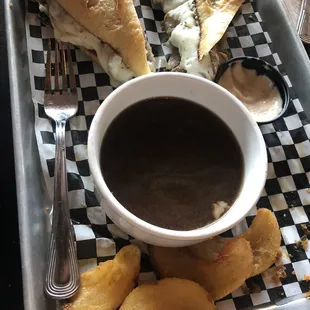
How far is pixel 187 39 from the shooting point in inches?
43.3

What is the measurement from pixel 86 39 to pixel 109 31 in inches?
2.4

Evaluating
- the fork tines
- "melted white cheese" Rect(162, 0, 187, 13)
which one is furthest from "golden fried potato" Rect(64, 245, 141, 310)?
"melted white cheese" Rect(162, 0, 187, 13)

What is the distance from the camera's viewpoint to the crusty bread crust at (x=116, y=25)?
1.04 metres

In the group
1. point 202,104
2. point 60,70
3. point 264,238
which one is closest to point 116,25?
point 60,70

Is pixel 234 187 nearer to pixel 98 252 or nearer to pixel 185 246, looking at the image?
pixel 185 246

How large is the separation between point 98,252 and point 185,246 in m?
0.16

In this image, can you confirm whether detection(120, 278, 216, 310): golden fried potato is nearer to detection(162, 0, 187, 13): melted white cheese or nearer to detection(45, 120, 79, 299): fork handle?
detection(45, 120, 79, 299): fork handle

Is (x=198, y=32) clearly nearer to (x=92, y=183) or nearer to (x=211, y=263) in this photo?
(x=92, y=183)

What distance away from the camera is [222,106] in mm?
923

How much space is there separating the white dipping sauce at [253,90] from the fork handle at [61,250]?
16.6 inches

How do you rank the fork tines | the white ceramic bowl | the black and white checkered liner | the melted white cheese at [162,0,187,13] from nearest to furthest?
1. the white ceramic bowl
2. the black and white checkered liner
3. the fork tines
4. the melted white cheese at [162,0,187,13]

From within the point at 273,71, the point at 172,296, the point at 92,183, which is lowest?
the point at 172,296

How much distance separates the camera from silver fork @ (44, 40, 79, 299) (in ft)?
2.68

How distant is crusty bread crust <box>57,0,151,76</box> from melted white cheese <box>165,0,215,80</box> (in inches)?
3.8
